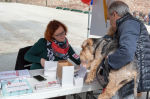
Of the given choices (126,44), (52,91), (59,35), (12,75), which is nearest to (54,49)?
(59,35)

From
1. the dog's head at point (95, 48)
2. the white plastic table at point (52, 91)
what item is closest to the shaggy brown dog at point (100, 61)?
the dog's head at point (95, 48)

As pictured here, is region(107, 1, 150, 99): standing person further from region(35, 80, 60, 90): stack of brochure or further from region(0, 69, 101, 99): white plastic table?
region(35, 80, 60, 90): stack of brochure

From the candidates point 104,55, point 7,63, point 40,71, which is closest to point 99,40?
point 104,55

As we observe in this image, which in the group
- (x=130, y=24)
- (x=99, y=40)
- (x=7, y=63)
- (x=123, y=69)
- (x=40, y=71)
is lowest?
(x=7, y=63)

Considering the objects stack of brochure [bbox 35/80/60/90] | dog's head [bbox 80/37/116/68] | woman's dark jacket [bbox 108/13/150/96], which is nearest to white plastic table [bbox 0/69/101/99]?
stack of brochure [bbox 35/80/60/90]

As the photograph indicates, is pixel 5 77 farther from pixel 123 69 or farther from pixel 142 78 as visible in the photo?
pixel 142 78

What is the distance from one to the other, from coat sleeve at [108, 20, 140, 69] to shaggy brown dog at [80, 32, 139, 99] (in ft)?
0.21

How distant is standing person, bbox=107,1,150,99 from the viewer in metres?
1.43

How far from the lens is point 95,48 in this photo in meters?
1.63

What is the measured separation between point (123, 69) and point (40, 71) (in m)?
0.98

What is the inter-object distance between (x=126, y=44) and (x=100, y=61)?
29cm

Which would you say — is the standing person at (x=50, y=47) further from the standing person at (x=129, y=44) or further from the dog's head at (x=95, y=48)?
the standing person at (x=129, y=44)

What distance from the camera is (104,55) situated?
1606 millimetres

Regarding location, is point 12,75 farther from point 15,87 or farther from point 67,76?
point 67,76
